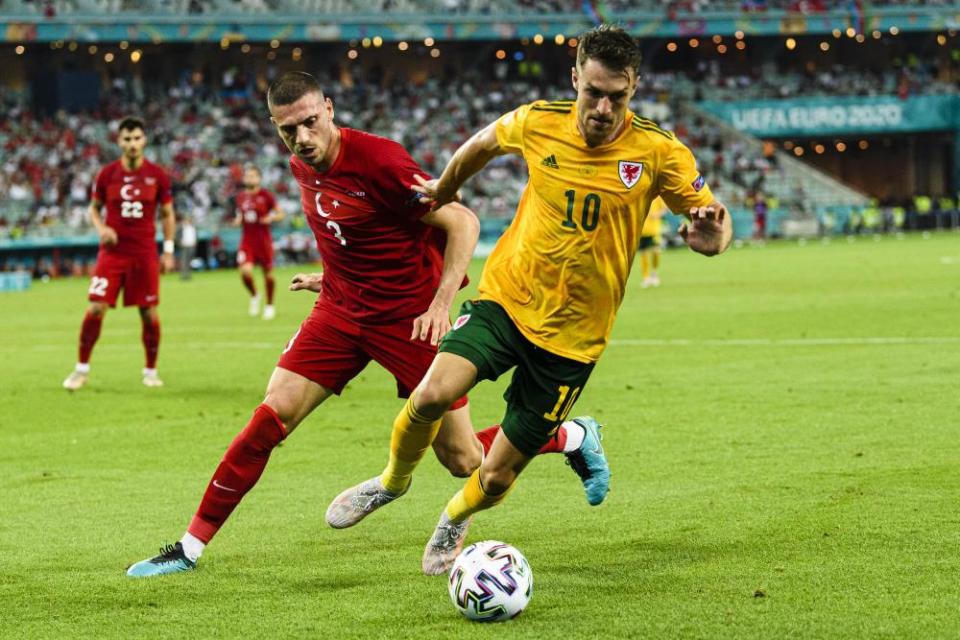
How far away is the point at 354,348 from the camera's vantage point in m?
6.92

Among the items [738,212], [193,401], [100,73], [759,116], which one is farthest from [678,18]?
[193,401]

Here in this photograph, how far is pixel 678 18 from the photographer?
6138 centimetres

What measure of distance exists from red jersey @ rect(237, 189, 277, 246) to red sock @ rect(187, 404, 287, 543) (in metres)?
17.3

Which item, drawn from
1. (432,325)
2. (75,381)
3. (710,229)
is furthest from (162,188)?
(710,229)

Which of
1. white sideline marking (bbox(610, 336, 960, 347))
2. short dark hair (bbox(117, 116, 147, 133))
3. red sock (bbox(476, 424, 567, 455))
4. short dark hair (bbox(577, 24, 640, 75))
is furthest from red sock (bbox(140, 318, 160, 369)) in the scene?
short dark hair (bbox(577, 24, 640, 75))

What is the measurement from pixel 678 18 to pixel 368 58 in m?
13.4

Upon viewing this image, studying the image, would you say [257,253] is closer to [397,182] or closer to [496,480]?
[397,182]

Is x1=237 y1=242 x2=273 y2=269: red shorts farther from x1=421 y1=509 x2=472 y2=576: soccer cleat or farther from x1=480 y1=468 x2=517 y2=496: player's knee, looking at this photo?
x1=480 y1=468 x2=517 y2=496: player's knee

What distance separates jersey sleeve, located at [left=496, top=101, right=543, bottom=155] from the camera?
623 centimetres

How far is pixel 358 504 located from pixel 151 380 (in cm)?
795

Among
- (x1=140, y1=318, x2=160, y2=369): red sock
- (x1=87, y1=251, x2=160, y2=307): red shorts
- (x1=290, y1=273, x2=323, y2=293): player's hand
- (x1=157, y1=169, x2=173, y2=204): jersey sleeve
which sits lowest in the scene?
(x1=140, y1=318, x2=160, y2=369): red sock

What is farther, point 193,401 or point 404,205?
point 193,401

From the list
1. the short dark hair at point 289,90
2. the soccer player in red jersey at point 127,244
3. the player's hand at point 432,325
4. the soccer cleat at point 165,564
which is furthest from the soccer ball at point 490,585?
the soccer player in red jersey at point 127,244

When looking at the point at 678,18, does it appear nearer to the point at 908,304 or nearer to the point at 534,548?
the point at 908,304
